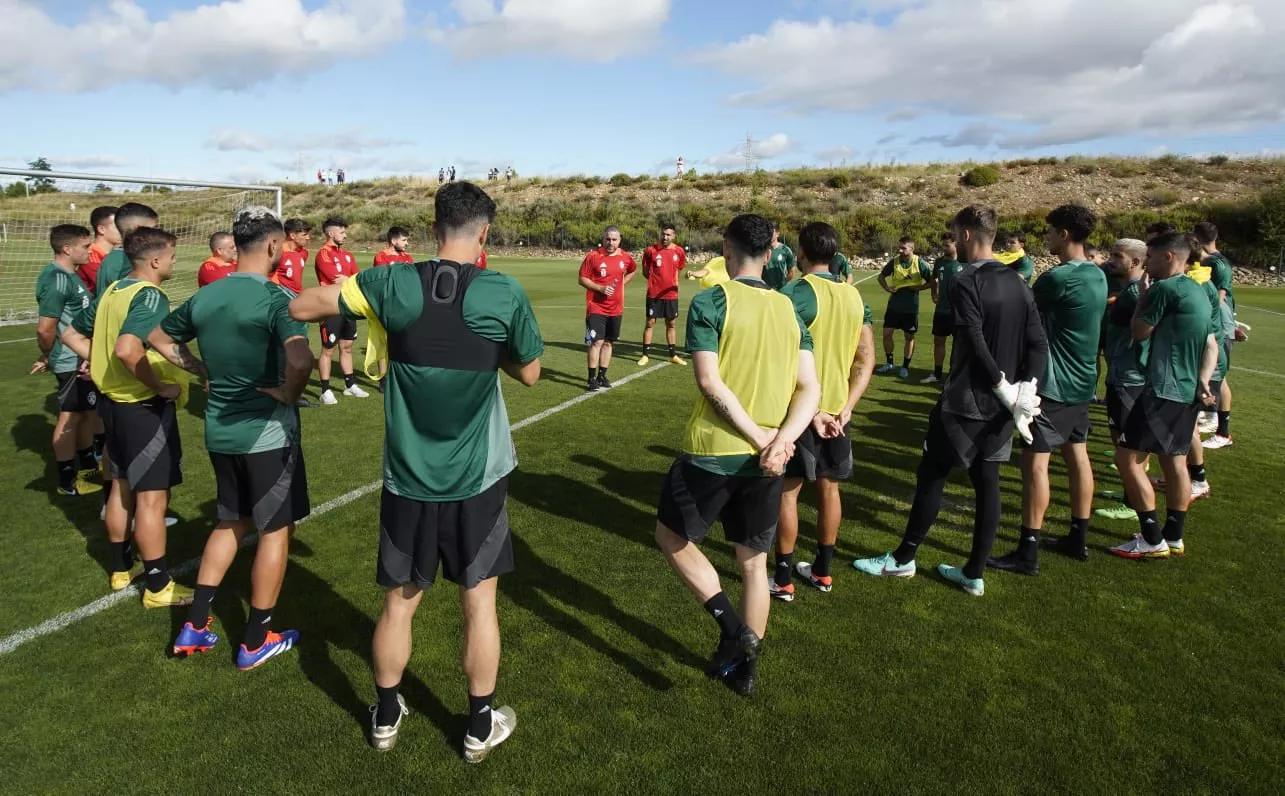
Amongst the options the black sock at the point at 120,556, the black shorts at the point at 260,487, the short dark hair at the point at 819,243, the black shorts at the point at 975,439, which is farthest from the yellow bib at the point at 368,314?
the black shorts at the point at 975,439

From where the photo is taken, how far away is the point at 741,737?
10.7 feet

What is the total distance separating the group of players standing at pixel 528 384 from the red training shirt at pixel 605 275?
5.95 metres

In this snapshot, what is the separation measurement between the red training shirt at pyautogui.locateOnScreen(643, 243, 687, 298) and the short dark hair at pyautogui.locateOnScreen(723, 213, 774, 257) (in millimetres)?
9402

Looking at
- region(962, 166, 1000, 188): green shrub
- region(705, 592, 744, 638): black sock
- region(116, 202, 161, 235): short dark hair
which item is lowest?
region(705, 592, 744, 638): black sock

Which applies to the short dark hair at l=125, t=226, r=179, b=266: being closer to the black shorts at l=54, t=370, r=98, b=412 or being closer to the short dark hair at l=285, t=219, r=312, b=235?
the black shorts at l=54, t=370, r=98, b=412

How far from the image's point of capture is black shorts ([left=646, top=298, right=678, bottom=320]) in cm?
1302

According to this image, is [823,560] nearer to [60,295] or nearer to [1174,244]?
[1174,244]

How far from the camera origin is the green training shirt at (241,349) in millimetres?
3506

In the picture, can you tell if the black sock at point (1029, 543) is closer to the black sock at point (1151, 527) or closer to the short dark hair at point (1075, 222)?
the black sock at point (1151, 527)

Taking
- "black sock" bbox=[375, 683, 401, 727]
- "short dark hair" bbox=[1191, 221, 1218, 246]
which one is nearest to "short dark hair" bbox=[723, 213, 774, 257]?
"black sock" bbox=[375, 683, 401, 727]

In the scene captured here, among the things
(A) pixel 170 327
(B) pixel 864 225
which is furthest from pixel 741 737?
(B) pixel 864 225

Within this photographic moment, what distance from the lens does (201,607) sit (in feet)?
12.6

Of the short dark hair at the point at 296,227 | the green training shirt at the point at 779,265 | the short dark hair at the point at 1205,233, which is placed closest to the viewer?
the short dark hair at the point at 1205,233

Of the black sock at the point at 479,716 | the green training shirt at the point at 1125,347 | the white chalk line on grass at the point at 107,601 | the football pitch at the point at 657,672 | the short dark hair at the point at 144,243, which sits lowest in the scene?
the football pitch at the point at 657,672
